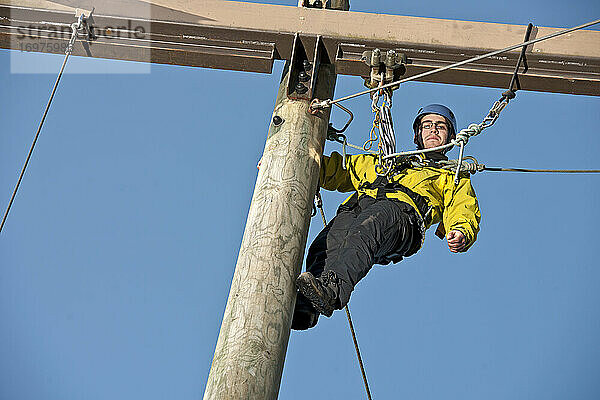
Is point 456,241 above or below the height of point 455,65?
below

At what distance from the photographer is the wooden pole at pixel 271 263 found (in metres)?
2.49

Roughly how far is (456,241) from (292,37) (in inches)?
43.9

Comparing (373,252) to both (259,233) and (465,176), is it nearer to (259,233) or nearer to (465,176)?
(259,233)

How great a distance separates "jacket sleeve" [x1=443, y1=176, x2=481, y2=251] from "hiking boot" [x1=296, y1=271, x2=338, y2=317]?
25.8 inches

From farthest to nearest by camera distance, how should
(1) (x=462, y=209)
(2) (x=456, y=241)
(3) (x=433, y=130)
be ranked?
(3) (x=433, y=130), (1) (x=462, y=209), (2) (x=456, y=241)

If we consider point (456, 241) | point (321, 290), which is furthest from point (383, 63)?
point (321, 290)

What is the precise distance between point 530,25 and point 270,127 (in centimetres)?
118

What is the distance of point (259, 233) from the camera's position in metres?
2.82

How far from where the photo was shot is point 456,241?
128 inches

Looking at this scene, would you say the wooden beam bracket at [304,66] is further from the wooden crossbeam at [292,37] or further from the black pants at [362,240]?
the black pants at [362,240]

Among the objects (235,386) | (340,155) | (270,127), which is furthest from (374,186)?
(235,386)

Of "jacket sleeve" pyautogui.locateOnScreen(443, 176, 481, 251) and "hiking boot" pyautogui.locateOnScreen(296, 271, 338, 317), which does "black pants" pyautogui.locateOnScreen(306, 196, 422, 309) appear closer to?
"hiking boot" pyautogui.locateOnScreen(296, 271, 338, 317)

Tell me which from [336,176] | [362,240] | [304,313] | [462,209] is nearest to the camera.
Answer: [304,313]

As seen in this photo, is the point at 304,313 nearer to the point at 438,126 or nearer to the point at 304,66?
the point at 304,66
